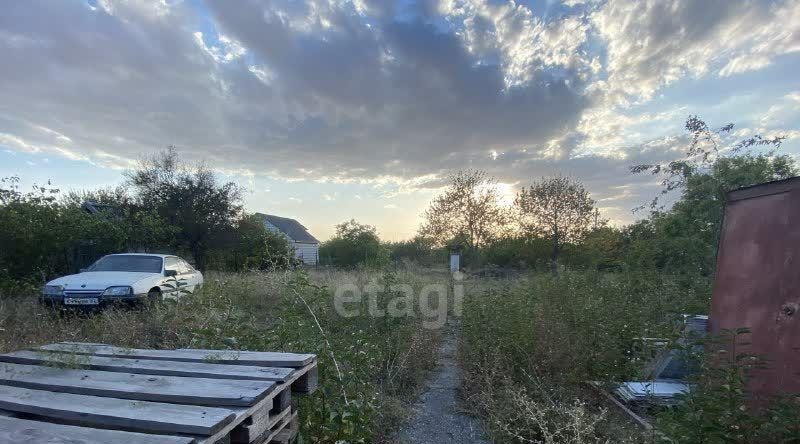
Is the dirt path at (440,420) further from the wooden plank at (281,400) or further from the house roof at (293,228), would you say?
the house roof at (293,228)

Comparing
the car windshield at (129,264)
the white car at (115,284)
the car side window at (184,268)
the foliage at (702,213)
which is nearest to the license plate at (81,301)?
the white car at (115,284)

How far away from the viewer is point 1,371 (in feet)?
7.09

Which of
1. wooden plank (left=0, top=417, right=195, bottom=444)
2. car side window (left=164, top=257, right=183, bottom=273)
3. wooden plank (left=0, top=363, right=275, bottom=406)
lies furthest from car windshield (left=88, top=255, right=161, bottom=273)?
wooden plank (left=0, top=417, right=195, bottom=444)

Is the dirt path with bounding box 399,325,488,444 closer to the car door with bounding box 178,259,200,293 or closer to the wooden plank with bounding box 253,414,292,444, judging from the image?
the wooden plank with bounding box 253,414,292,444

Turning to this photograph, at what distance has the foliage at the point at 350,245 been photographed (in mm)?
22234

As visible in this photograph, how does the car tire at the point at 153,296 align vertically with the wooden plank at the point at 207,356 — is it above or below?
above

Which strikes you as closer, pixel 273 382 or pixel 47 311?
pixel 273 382

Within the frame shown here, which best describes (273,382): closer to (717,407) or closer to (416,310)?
→ (717,407)

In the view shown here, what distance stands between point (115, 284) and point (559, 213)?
17975mm

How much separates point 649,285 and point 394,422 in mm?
6485

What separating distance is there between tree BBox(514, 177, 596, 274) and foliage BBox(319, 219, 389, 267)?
343 inches

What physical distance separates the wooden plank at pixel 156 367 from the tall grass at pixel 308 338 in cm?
55

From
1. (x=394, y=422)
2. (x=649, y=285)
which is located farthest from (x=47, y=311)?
(x=649, y=285)

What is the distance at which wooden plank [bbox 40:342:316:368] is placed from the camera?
2.37m
